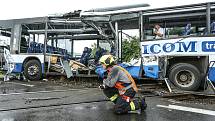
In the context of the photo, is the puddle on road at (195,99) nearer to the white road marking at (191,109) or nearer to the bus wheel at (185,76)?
the bus wheel at (185,76)

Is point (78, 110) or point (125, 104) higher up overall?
point (125, 104)

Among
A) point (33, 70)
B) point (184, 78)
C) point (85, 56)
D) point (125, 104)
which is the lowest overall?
point (125, 104)

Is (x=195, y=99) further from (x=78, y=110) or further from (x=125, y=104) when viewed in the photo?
(x=78, y=110)

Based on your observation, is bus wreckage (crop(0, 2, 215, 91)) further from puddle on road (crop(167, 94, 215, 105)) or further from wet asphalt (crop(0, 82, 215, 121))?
wet asphalt (crop(0, 82, 215, 121))

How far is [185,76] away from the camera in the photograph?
27.2ft

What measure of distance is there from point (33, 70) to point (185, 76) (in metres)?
6.16

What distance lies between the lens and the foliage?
948cm

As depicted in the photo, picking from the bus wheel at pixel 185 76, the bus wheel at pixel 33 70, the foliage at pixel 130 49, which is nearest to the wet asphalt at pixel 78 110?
the bus wheel at pixel 185 76

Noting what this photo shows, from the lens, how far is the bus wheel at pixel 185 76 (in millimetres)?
8094

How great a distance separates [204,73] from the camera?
8.11m

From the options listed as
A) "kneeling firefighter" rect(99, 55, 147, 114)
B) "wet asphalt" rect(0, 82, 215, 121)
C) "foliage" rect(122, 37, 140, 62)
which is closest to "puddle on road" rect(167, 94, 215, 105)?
"wet asphalt" rect(0, 82, 215, 121)

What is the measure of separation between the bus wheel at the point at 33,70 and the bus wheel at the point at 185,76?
216 inches

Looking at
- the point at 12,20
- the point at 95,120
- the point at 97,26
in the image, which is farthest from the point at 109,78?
the point at 12,20

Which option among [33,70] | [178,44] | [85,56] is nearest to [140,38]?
[178,44]
